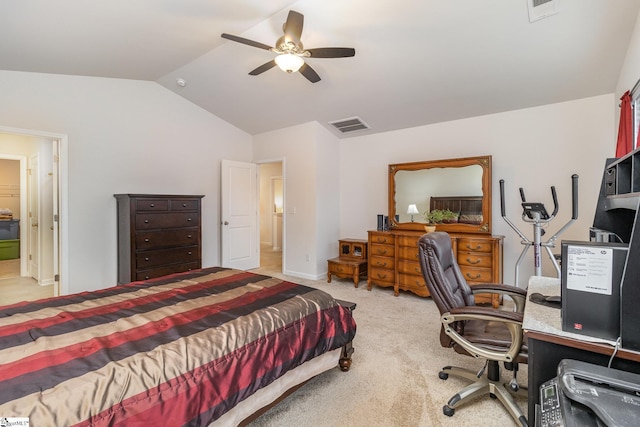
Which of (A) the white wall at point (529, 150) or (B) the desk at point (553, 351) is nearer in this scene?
(B) the desk at point (553, 351)

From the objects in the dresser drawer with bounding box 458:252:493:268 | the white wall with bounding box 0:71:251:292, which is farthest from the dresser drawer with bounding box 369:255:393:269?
the white wall with bounding box 0:71:251:292

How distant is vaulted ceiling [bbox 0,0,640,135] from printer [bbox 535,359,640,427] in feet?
8.88

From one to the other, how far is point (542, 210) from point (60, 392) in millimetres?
3723

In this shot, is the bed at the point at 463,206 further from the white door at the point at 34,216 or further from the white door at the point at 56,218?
the white door at the point at 34,216

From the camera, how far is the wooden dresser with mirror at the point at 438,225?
3688 mm

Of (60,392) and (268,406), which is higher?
(60,392)

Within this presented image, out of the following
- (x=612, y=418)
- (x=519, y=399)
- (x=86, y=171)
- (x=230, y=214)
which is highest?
(x=86, y=171)

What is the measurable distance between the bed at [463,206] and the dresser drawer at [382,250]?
2.88 ft

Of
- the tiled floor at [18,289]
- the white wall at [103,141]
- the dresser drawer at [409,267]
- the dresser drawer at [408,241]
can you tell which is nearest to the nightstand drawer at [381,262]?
the dresser drawer at [409,267]

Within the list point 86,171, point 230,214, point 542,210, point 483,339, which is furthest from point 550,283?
point 86,171

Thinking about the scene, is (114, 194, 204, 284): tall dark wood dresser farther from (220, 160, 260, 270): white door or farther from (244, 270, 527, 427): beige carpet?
(244, 270, 527, 427): beige carpet

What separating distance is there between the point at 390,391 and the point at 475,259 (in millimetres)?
2286

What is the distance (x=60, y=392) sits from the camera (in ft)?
3.38

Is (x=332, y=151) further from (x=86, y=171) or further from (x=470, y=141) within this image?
(x=86, y=171)
